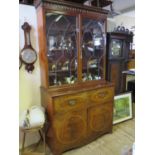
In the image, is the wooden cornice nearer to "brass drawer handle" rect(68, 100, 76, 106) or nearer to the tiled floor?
"brass drawer handle" rect(68, 100, 76, 106)

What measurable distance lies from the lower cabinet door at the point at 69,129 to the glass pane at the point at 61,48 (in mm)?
456

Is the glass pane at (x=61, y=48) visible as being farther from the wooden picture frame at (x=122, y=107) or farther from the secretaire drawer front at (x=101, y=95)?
the wooden picture frame at (x=122, y=107)

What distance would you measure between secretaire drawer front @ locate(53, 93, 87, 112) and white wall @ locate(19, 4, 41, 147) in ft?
1.60

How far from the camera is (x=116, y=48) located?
308 cm

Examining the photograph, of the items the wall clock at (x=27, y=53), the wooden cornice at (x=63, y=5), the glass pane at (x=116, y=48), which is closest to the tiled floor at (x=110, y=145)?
the wall clock at (x=27, y=53)

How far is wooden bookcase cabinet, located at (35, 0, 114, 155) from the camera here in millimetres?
1948

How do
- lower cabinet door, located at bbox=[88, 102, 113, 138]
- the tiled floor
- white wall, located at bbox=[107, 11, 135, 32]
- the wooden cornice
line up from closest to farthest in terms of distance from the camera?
the wooden cornice < the tiled floor < lower cabinet door, located at bbox=[88, 102, 113, 138] < white wall, located at bbox=[107, 11, 135, 32]

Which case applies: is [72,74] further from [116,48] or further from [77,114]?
[116,48]

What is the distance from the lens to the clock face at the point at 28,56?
2046 mm

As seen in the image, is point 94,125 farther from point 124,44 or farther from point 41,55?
point 124,44

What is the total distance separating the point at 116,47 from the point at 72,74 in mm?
1286

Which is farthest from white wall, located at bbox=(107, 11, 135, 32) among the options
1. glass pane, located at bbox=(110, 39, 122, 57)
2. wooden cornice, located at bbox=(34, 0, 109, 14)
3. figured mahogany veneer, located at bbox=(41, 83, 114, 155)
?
figured mahogany veneer, located at bbox=(41, 83, 114, 155)
